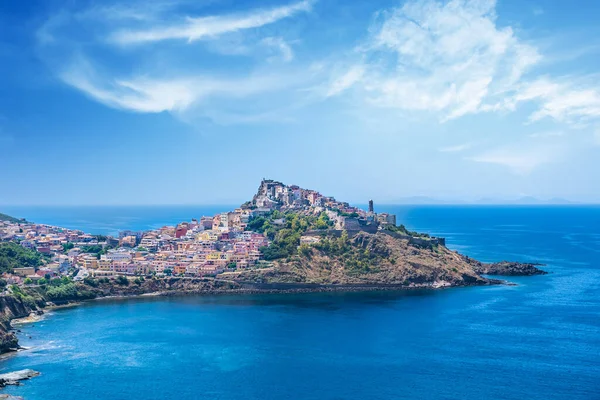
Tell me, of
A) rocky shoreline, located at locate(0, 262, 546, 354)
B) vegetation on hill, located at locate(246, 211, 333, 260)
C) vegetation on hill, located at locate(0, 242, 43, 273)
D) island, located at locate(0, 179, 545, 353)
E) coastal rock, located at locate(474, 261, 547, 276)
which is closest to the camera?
rocky shoreline, located at locate(0, 262, 546, 354)

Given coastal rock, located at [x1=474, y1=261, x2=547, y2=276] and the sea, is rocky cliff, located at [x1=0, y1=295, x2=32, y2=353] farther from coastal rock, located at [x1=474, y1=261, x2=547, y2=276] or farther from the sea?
coastal rock, located at [x1=474, y1=261, x2=547, y2=276]

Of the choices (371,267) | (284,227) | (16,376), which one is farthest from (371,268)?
(16,376)

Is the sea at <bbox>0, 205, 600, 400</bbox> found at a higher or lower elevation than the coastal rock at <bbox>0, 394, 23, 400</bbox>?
higher

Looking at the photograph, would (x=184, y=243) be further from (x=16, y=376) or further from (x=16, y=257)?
(x=16, y=376)

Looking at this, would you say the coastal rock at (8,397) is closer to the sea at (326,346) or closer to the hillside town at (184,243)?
the sea at (326,346)

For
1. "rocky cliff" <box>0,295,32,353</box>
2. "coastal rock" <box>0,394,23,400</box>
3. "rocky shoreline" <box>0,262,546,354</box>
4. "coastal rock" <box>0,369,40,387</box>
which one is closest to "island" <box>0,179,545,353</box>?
"rocky shoreline" <box>0,262,546,354</box>

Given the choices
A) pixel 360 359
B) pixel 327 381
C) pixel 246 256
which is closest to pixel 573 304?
pixel 360 359
